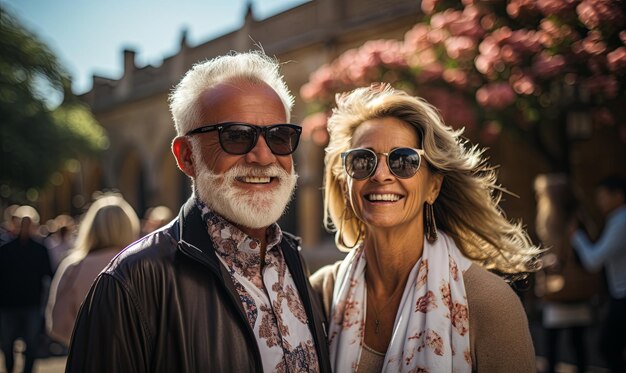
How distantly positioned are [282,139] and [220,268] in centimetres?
56

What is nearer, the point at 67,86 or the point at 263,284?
the point at 263,284

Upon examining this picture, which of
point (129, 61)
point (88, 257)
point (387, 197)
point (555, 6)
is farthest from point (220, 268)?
point (129, 61)

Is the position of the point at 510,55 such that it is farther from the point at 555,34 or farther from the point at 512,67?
the point at 555,34

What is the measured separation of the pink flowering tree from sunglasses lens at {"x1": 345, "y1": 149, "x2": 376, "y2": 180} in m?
2.69

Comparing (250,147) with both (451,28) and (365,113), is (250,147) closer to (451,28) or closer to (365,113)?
(365,113)

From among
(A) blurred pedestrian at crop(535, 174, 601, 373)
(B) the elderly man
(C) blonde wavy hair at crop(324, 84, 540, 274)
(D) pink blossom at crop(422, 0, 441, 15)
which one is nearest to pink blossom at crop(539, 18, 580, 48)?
(A) blurred pedestrian at crop(535, 174, 601, 373)

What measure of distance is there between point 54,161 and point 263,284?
2002 cm

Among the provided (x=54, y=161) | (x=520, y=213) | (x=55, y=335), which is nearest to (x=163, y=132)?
(x=54, y=161)

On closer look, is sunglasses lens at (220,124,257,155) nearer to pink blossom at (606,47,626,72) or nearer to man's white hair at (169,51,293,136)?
man's white hair at (169,51,293,136)

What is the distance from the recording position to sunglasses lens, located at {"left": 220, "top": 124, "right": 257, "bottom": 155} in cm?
221

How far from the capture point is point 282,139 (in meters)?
2.31

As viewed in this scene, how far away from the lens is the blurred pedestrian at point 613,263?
471 cm

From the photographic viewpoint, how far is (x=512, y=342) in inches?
93.0

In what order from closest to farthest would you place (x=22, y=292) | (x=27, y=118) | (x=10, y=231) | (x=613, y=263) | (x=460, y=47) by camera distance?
1. (x=613, y=263)
2. (x=22, y=292)
3. (x=460, y=47)
4. (x=10, y=231)
5. (x=27, y=118)
